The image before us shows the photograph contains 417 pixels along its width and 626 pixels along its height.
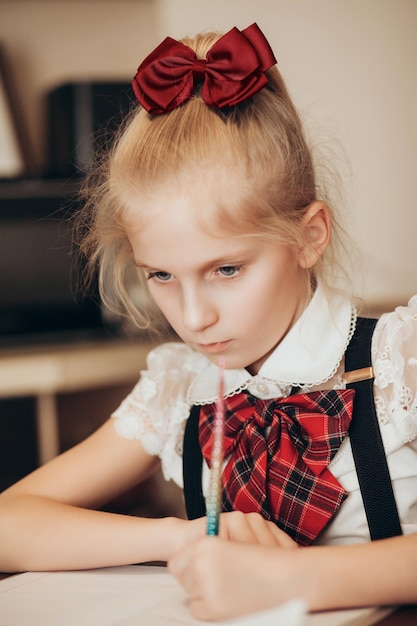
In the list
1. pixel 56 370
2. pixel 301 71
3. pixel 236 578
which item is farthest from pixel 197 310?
pixel 301 71

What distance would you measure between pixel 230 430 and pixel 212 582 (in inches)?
12.1

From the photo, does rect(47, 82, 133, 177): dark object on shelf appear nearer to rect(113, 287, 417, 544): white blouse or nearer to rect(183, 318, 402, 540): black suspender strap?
rect(113, 287, 417, 544): white blouse

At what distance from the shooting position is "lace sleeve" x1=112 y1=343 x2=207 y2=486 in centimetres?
104

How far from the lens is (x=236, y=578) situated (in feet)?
2.19

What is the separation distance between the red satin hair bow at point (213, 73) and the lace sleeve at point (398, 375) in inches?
11.7

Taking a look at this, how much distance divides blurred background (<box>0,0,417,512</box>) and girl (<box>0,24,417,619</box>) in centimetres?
180

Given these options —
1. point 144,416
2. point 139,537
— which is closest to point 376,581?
point 139,537

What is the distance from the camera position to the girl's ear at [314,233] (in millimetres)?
910

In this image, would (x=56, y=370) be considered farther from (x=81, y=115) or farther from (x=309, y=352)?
(x=309, y=352)

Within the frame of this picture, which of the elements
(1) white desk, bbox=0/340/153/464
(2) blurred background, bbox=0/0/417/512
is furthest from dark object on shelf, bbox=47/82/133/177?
(1) white desk, bbox=0/340/153/464

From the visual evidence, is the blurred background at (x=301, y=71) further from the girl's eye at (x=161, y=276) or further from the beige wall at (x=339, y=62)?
the girl's eye at (x=161, y=276)

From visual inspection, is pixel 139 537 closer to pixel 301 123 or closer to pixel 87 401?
pixel 301 123

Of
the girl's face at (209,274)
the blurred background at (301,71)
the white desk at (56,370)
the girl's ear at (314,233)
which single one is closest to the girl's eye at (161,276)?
the girl's face at (209,274)

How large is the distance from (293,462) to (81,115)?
188cm
